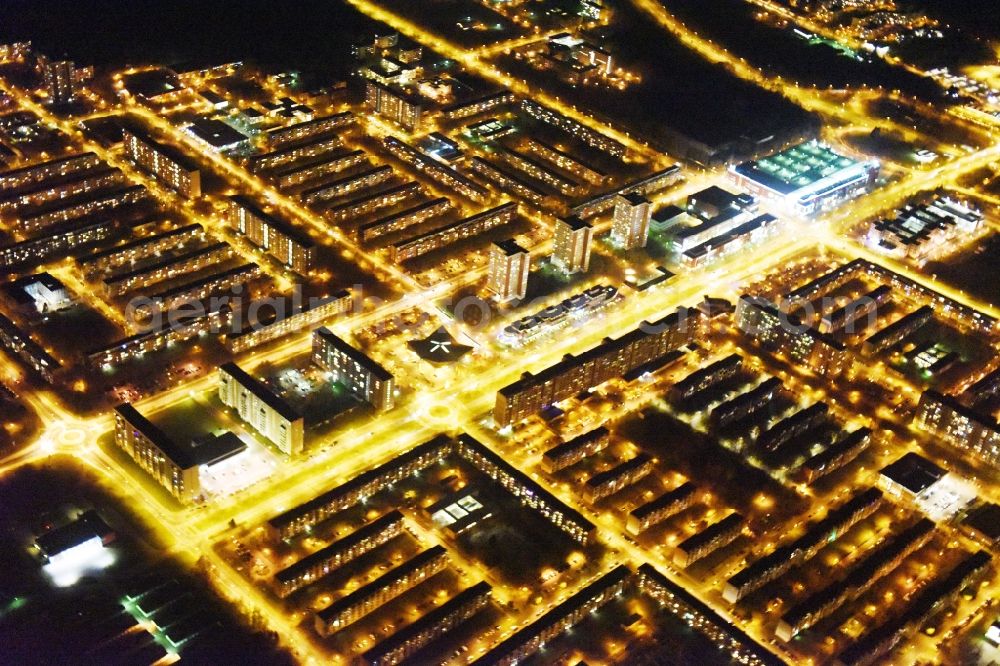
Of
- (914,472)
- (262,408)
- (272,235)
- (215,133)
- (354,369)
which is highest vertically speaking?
(215,133)

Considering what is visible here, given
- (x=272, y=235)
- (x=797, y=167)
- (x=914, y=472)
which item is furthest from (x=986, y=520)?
(x=272, y=235)

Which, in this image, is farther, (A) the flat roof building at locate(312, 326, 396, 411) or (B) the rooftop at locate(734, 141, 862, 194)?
(B) the rooftop at locate(734, 141, 862, 194)

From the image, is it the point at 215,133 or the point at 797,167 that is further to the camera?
the point at 797,167

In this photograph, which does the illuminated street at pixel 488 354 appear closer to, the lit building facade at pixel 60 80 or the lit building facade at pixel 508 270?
the lit building facade at pixel 508 270

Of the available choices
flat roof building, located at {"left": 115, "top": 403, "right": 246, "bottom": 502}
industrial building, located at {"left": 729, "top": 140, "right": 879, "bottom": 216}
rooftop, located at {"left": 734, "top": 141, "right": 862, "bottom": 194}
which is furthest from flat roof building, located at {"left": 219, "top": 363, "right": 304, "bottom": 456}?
rooftop, located at {"left": 734, "top": 141, "right": 862, "bottom": 194}

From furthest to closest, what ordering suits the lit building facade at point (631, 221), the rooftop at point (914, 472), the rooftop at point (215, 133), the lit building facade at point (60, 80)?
the lit building facade at point (60, 80) < the rooftop at point (215, 133) < the lit building facade at point (631, 221) < the rooftop at point (914, 472)

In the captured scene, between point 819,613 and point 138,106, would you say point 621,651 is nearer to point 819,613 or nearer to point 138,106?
point 819,613

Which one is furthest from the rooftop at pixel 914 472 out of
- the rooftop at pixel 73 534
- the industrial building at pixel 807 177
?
the rooftop at pixel 73 534

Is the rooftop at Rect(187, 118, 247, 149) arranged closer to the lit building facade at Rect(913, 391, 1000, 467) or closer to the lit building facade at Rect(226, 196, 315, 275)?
the lit building facade at Rect(226, 196, 315, 275)

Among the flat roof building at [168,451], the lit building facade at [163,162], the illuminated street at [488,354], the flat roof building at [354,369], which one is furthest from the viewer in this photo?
the lit building facade at [163,162]

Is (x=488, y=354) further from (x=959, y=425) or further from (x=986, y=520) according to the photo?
(x=986, y=520)

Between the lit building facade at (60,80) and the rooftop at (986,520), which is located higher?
the lit building facade at (60,80)
